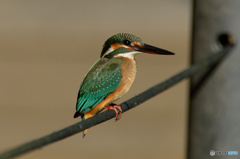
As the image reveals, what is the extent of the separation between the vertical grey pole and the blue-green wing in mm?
207

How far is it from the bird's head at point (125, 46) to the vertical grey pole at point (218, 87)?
12 cm

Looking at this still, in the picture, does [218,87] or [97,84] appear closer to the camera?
[218,87]

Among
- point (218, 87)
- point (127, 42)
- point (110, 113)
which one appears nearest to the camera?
point (110, 113)

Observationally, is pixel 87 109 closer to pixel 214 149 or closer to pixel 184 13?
pixel 214 149

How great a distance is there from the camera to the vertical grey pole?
83 centimetres

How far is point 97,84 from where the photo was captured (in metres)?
0.96

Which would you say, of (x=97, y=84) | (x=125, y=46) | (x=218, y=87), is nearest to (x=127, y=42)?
(x=125, y=46)

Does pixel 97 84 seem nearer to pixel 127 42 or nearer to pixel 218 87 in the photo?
pixel 127 42

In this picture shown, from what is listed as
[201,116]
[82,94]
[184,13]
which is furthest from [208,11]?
[184,13]

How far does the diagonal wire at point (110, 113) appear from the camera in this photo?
0.44 m

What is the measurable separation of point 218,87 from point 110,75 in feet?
0.82

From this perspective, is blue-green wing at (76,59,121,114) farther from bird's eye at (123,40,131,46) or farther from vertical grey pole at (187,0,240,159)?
vertical grey pole at (187,0,240,159)

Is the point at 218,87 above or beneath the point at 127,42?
beneath

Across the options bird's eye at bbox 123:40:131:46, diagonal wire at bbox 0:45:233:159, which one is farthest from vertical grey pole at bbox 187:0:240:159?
bird's eye at bbox 123:40:131:46
